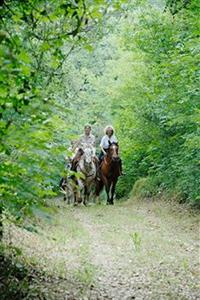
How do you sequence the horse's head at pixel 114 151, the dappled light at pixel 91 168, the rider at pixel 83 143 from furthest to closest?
the horse's head at pixel 114 151 < the rider at pixel 83 143 < the dappled light at pixel 91 168

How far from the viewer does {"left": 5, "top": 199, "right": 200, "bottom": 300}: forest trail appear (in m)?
6.69

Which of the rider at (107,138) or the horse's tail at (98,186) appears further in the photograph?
the horse's tail at (98,186)

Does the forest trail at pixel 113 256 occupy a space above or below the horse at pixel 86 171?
below

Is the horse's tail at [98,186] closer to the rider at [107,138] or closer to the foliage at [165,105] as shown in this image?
the rider at [107,138]

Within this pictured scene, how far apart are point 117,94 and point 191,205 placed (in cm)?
1455

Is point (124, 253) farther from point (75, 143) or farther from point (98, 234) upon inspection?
point (75, 143)

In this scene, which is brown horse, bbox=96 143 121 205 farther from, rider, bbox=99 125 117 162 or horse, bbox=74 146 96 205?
horse, bbox=74 146 96 205

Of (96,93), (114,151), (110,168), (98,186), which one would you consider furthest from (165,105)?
(96,93)

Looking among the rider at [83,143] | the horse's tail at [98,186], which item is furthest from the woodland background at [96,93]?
the horse's tail at [98,186]

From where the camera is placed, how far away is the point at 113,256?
888 centimetres

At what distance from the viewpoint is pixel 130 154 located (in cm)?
2398

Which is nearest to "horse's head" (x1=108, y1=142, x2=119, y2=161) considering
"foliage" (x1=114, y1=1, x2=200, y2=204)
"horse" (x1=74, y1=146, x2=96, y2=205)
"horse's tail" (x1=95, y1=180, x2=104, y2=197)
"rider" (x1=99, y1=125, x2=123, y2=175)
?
"rider" (x1=99, y1=125, x2=123, y2=175)

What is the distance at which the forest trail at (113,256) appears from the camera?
22.0ft

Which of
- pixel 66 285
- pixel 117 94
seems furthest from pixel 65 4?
pixel 117 94
